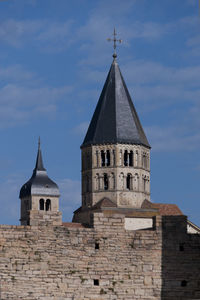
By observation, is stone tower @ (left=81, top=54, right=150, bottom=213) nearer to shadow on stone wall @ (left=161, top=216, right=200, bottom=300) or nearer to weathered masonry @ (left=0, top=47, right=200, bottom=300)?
shadow on stone wall @ (left=161, top=216, right=200, bottom=300)

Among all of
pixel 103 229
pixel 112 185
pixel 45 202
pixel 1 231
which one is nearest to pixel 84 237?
pixel 103 229

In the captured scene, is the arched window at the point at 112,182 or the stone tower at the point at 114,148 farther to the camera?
the stone tower at the point at 114,148

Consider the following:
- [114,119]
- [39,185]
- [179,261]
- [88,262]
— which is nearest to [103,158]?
[114,119]

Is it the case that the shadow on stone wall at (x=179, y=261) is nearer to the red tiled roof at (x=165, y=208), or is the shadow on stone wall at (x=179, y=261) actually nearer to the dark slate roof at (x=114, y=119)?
the red tiled roof at (x=165, y=208)

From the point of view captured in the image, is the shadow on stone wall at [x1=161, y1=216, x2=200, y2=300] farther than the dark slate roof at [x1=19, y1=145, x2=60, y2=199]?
No

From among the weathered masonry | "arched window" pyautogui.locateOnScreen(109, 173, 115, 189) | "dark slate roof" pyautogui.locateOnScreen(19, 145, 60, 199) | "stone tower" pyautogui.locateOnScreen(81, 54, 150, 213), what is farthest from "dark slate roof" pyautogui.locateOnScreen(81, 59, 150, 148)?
the weathered masonry

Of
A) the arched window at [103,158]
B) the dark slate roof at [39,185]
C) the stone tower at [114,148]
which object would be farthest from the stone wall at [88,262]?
the dark slate roof at [39,185]

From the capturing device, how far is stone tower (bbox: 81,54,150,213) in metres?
108

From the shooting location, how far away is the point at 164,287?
3053cm

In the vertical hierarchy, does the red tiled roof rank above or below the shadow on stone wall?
above

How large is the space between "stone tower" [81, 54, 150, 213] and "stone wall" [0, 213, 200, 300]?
76.0m

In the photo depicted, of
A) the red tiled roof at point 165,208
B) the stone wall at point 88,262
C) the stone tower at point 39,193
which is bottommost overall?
the stone wall at point 88,262

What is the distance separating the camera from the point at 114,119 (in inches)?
4264

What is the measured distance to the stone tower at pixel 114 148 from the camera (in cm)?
10781
